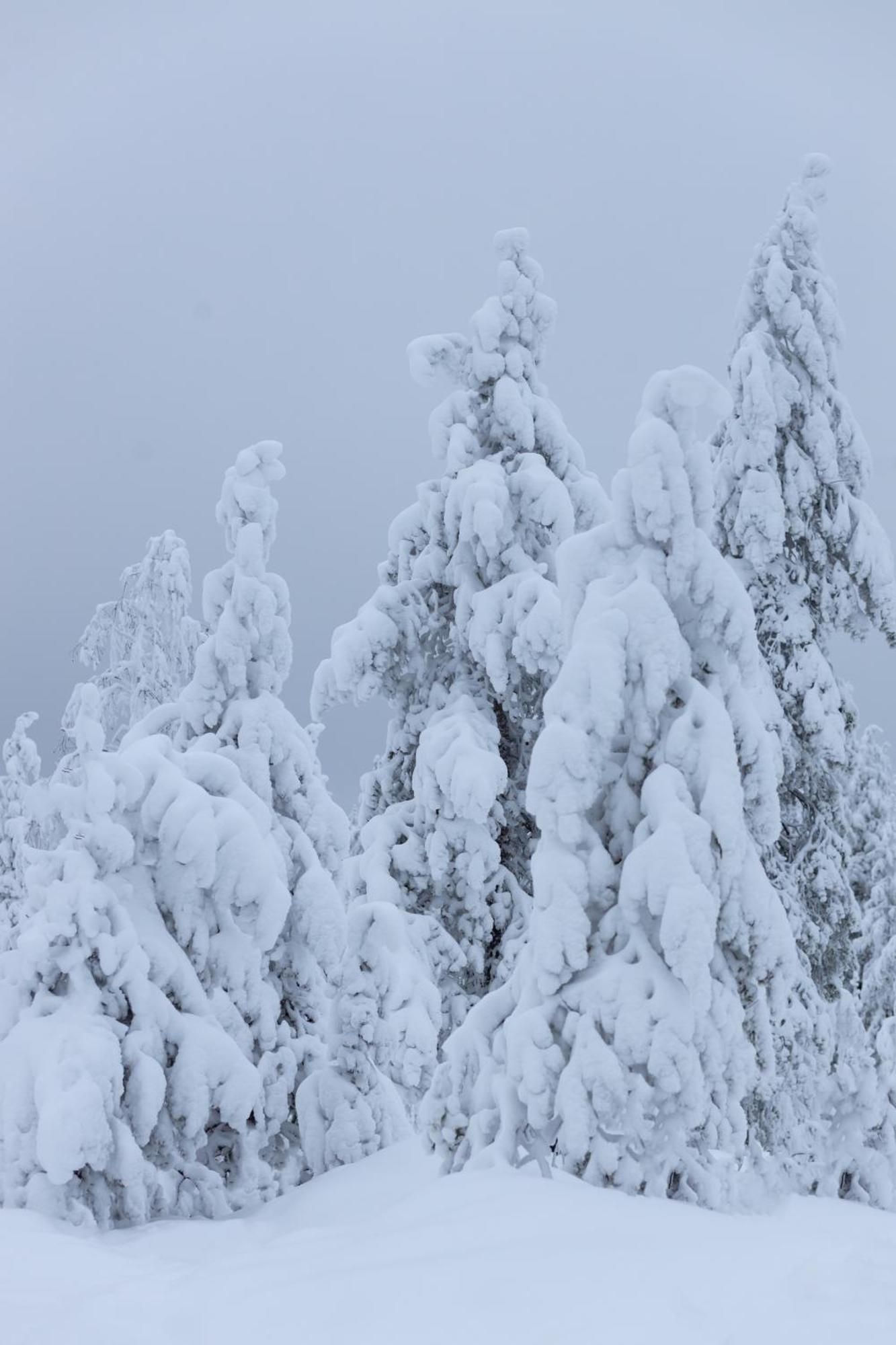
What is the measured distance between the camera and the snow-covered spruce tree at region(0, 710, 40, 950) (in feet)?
87.9

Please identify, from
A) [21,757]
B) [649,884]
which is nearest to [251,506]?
[649,884]

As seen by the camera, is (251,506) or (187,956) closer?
(187,956)

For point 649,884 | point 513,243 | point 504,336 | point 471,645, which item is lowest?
point 649,884

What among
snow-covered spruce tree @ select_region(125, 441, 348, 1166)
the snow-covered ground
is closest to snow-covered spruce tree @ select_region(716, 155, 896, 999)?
snow-covered spruce tree @ select_region(125, 441, 348, 1166)

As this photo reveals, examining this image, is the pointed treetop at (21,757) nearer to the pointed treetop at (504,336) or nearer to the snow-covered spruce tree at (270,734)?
the pointed treetop at (504,336)

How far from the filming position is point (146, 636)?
22.8 m

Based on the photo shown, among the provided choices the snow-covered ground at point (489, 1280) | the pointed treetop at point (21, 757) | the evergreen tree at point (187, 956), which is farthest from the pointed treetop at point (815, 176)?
the pointed treetop at point (21, 757)

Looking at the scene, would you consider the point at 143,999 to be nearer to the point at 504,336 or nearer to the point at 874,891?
the point at 504,336

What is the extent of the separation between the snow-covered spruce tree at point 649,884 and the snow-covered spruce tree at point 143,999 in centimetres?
224

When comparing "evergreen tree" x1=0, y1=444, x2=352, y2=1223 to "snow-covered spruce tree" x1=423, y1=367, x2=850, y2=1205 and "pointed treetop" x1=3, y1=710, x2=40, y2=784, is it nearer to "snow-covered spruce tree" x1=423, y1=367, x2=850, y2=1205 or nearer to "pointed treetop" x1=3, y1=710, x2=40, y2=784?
"snow-covered spruce tree" x1=423, y1=367, x2=850, y2=1205

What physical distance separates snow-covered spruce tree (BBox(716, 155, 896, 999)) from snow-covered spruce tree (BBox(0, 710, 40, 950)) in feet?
61.5

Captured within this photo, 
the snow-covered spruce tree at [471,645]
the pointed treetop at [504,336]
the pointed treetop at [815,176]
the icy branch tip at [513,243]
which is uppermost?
the pointed treetop at [815,176]

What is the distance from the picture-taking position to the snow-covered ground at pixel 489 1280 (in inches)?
193

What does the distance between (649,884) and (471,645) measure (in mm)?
6437
